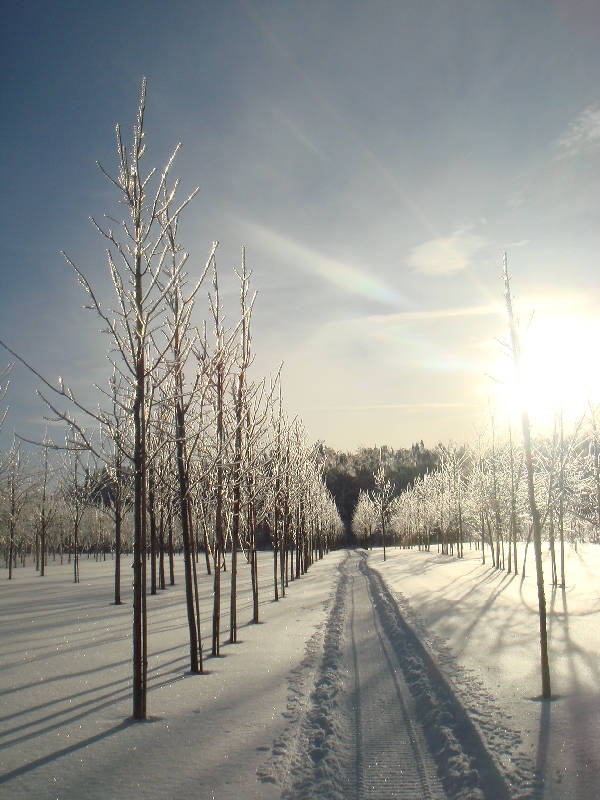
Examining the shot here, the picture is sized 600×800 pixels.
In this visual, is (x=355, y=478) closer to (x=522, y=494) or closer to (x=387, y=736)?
(x=522, y=494)

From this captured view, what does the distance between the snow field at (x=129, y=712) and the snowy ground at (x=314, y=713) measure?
0.07 ft

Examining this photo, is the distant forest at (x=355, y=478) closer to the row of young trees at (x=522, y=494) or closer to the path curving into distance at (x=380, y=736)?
A: the row of young trees at (x=522, y=494)

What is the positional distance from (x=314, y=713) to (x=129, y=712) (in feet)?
7.55

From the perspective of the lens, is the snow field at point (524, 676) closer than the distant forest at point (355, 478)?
Yes

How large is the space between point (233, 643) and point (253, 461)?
3823 millimetres

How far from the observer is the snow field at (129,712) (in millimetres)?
4434

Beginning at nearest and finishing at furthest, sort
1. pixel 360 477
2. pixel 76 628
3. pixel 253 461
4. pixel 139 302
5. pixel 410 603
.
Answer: pixel 139 302 → pixel 253 461 → pixel 76 628 → pixel 410 603 → pixel 360 477

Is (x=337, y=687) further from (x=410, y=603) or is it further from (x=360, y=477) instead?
(x=360, y=477)

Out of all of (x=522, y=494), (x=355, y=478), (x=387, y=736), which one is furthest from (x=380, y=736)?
(x=355, y=478)

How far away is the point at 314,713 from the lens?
6.17m

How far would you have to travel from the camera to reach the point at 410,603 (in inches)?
598

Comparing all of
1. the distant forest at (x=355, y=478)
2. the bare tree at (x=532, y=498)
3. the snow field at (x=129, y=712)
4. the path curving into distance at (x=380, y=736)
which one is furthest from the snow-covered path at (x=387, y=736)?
the distant forest at (x=355, y=478)

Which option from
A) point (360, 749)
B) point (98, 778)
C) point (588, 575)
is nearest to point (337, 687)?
point (360, 749)

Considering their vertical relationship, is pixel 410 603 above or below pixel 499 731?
below
